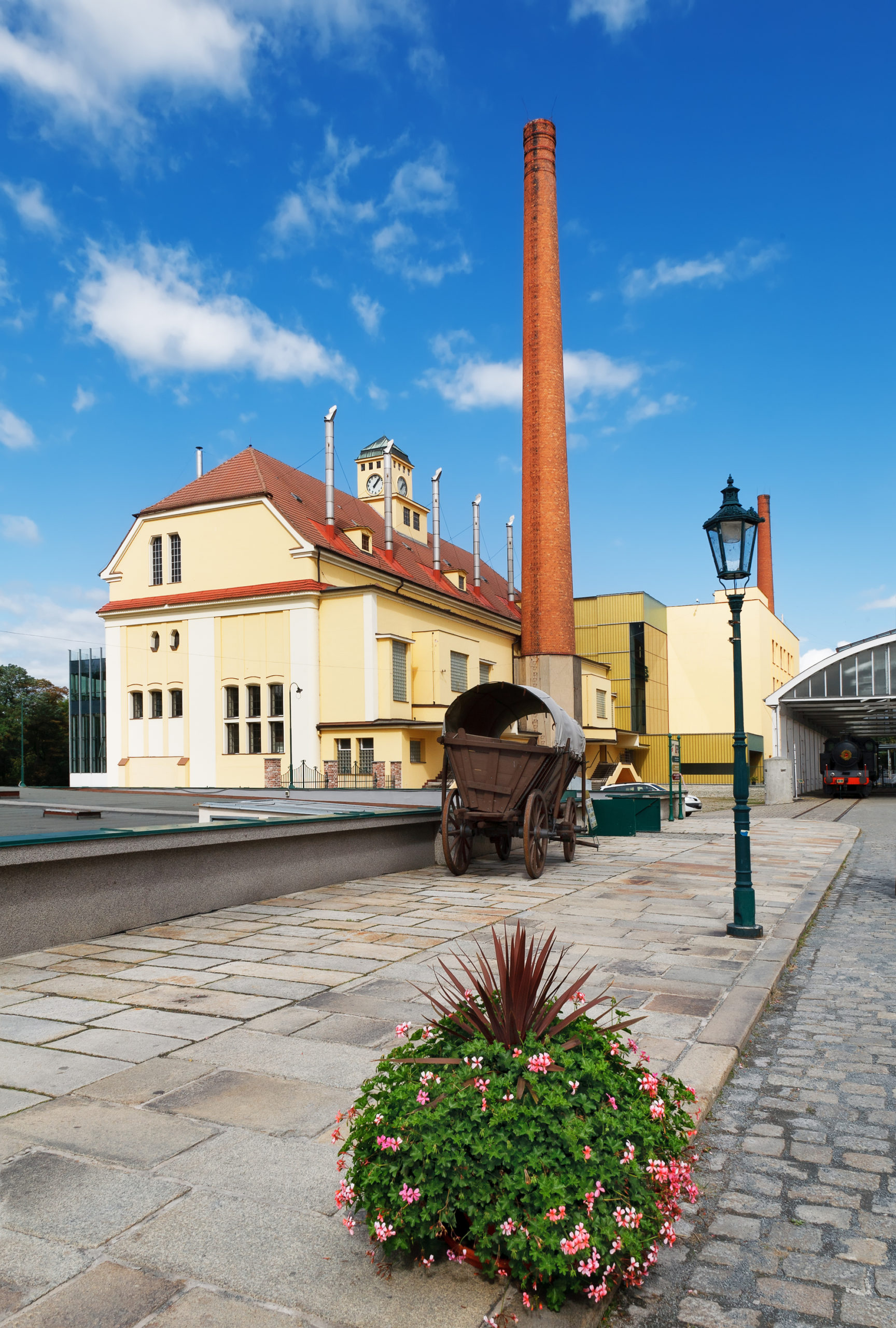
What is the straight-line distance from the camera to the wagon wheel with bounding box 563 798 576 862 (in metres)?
15.1

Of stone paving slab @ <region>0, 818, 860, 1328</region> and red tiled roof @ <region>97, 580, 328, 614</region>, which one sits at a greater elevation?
red tiled roof @ <region>97, 580, 328, 614</region>

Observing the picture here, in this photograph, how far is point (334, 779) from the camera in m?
33.6

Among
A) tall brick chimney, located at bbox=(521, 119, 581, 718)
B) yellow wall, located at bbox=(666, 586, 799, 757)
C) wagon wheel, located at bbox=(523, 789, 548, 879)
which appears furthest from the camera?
yellow wall, located at bbox=(666, 586, 799, 757)

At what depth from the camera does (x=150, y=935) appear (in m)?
8.48

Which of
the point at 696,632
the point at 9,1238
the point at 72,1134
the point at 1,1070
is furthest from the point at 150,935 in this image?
the point at 696,632

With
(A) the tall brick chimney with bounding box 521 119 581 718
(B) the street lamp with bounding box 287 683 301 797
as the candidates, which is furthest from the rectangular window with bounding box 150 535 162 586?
(A) the tall brick chimney with bounding box 521 119 581 718

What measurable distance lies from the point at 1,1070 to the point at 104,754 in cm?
4156

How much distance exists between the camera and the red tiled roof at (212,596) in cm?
3497

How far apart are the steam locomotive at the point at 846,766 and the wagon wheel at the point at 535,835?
3858 cm

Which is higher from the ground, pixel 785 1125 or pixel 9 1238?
pixel 9 1238

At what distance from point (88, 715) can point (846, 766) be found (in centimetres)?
3829

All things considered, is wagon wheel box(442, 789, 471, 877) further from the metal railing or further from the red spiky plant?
the metal railing

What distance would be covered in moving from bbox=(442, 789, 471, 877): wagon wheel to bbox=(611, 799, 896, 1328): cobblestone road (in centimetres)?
716

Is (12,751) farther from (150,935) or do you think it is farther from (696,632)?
(150,935)
